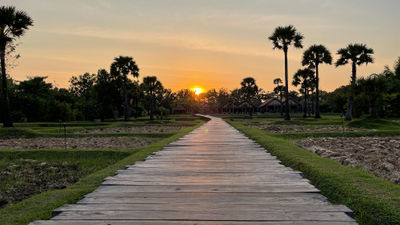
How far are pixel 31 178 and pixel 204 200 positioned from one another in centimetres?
650

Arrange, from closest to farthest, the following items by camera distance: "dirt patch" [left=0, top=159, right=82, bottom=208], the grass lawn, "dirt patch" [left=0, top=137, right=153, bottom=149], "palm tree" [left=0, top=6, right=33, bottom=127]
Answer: the grass lawn → "dirt patch" [left=0, top=159, right=82, bottom=208] → "dirt patch" [left=0, top=137, right=153, bottom=149] → "palm tree" [left=0, top=6, right=33, bottom=127]

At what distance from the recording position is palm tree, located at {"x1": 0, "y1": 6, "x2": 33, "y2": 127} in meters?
24.1

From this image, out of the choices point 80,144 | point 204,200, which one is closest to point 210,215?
point 204,200

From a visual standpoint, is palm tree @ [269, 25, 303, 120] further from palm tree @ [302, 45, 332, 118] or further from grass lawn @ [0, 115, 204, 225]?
grass lawn @ [0, 115, 204, 225]

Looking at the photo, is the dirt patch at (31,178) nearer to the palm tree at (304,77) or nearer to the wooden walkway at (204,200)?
the wooden walkway at (204,200)

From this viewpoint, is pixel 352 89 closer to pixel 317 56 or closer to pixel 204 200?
pixel 317 56

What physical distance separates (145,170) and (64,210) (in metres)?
2.36

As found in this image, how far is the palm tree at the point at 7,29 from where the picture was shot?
950 inches

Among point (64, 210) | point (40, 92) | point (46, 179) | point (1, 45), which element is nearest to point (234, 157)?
point (64, 210)

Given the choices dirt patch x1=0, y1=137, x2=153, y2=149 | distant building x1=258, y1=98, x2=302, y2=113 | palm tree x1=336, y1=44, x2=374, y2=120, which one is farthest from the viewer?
distant building x1=258, y1=98, x2=302, y2=113

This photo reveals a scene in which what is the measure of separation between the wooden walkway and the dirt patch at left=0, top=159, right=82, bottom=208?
2.78 meters

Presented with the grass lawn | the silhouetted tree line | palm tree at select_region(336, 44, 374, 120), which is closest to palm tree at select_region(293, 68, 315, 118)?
the silhouetted tree line

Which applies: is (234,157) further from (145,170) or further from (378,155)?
(378,155)

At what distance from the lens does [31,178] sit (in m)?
7.97
